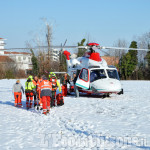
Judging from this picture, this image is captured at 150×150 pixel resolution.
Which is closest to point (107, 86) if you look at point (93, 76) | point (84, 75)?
point (93, 76)

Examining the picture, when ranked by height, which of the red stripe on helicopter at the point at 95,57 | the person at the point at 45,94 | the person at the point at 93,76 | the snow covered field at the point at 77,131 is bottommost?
the snow covered field at the point at 77,131

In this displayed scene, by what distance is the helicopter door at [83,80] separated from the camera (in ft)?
53.5

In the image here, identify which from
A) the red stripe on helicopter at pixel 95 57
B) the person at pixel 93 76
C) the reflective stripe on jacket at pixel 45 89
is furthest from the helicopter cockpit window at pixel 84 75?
the reflective stripe on jacket at pixel 45 89

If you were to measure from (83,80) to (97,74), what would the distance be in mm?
960

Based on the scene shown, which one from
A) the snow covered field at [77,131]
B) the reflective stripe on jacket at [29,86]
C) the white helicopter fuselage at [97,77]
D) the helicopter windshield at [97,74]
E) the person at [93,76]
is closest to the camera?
the snow covered field at [77,131]

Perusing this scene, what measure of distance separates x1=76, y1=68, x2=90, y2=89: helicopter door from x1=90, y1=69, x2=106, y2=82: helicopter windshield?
0.29 m

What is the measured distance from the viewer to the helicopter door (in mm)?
16297

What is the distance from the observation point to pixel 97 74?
16.2 meters

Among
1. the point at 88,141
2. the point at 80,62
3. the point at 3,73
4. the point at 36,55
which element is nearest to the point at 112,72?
the point at 80,62

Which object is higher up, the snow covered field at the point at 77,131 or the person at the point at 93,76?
the person at the point at 93,76

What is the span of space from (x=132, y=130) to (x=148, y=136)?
31.0 inches

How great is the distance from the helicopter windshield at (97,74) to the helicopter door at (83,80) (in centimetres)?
29

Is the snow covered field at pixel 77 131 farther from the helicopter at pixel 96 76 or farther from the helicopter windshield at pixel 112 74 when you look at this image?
the helicopter windshield at pixel 112 74

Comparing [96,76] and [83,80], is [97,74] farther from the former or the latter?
[83,80]
